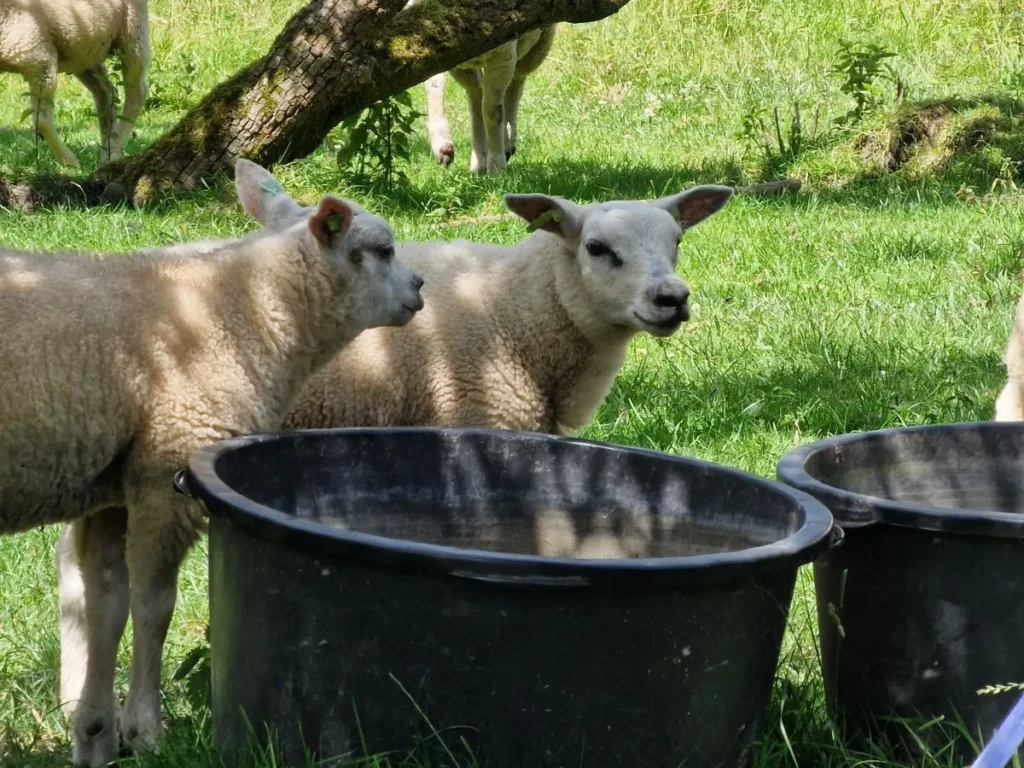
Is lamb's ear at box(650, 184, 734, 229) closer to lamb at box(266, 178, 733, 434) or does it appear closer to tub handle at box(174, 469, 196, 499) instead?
lamb at box(266, 178, 733, 434)

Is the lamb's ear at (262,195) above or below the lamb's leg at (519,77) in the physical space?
above

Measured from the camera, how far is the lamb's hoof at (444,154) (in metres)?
11.4

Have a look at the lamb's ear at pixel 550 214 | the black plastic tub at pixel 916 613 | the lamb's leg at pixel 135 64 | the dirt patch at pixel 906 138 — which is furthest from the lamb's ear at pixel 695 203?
the lamb's leg at pixel 135 64

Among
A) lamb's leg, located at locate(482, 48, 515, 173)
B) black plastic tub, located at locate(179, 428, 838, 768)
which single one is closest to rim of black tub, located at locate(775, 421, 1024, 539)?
black plastic tub, located at locate(179, 428, 838, 768)

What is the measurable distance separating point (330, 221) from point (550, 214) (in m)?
1.24

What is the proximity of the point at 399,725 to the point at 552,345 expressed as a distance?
232cm

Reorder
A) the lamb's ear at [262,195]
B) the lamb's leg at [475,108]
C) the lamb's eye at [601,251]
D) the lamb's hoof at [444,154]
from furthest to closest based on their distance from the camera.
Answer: the lamb's leg at [475,108] < the lamb's hoof at [444,154] < the lamb's eye at [601,251] < the lamb's ear at [262,195]

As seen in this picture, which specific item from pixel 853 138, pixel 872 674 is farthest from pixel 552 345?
pixel 853 138

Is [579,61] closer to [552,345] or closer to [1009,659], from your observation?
[552,345]

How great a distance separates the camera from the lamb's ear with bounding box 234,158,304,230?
4.12 metres

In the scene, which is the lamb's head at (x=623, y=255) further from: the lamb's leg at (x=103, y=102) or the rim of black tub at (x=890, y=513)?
the lamb's leg at (x=103, y=102)

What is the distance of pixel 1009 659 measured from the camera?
2.97 m

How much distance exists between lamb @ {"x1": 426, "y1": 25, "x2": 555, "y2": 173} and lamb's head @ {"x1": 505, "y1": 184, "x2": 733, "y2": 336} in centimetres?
621

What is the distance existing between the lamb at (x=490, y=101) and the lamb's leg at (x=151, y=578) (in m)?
7.84
